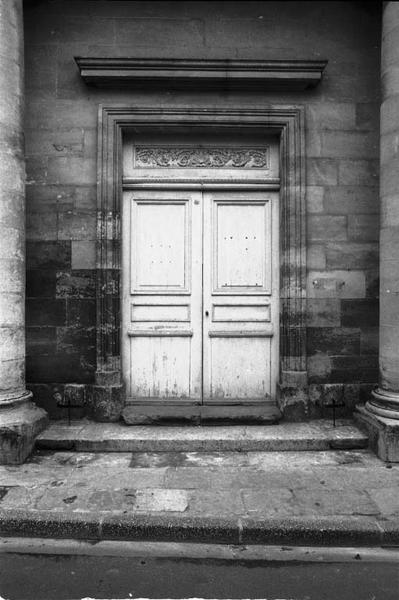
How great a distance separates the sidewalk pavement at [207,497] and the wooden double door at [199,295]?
1275 mm

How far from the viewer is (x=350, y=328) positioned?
6504 mm

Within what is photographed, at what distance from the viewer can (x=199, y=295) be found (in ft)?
21.9

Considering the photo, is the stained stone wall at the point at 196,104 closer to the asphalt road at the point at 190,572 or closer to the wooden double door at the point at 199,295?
the wooden double door at the point at 199,295

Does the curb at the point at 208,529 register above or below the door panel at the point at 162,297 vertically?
below

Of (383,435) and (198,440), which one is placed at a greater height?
(383,435)

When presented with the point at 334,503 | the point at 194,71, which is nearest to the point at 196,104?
the point at 194,71

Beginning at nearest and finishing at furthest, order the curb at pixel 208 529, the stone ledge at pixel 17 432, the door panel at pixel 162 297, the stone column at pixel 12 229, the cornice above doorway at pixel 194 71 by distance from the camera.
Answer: the curb at pixel 208 529 → the stone ledge at pixel 17 432 → the stone column at pixel 12 229 → the cornice above doorway at pixel 194 71 → the door panel at pixel 162 297

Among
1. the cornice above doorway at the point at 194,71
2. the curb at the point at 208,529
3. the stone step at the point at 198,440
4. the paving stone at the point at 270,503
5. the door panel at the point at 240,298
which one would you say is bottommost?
the curb at the point at 208,529

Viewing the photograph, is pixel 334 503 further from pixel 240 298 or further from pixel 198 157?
pixel 198 157

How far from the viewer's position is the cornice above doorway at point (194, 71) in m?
6.23

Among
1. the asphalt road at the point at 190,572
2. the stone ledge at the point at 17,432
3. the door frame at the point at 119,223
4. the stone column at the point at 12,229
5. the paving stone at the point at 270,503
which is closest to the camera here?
the asphalt road at the point at 190,572

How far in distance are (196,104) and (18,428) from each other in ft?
14.9

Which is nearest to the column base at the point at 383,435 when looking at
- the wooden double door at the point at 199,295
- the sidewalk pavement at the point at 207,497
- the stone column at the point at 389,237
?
the stone column at the point at 389,237

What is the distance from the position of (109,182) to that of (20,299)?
1.86 metres
